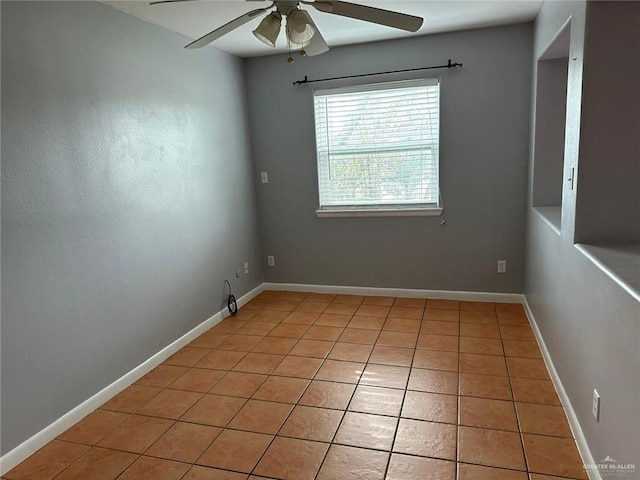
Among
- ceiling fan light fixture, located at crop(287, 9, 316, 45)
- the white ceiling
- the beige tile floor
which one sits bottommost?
the beige tile floor

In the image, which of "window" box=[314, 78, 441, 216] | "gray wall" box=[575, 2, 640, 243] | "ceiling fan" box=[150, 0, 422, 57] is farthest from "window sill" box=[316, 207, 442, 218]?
"ceiling fan" box=[150, 0, 422, 57]

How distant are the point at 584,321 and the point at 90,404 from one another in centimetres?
259

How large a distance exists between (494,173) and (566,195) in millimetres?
1577

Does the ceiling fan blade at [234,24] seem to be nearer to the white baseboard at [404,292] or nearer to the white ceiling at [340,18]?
the white ceiling at [340,18]

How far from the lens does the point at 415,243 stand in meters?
4.05

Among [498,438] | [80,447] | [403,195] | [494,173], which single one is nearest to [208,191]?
[403,195]

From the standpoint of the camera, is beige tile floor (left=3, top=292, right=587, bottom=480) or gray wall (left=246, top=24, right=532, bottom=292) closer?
beige tile floor (left=3, top=292, right=587, bottom=480)

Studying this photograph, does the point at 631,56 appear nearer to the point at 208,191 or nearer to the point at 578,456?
the point at 578,456

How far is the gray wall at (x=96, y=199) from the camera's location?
6.83 ft

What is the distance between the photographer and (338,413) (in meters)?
2.32

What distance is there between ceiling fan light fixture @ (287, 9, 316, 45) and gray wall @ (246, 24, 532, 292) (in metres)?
1.96

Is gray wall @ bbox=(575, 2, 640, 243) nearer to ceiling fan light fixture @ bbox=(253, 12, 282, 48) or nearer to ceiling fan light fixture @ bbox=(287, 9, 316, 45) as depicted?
ceiling fan light fixture @ bbox=(287, 9, 316, 45)

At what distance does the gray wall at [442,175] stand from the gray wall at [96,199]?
745 millimetres

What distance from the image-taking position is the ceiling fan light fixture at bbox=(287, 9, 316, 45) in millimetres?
1875
